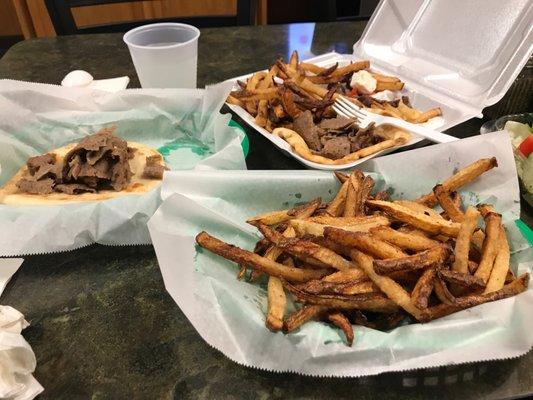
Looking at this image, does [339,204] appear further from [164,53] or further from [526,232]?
[164,53]

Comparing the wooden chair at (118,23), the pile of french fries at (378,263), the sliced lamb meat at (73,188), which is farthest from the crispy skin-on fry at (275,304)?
the wooden chair at (118,23)

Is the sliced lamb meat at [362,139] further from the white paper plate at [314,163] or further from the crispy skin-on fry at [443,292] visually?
the crispy skin-on fry at [443,292]

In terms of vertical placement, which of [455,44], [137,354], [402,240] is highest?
[402,240]

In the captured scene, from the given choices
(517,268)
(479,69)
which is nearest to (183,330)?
(517,268)

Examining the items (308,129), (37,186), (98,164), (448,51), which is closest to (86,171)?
(98,164)

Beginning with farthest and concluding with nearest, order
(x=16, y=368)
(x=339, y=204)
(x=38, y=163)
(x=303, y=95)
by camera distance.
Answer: (x=303, y=95)
(x=38, y=163)
(x=339, y=204)
(x=16, y=368)

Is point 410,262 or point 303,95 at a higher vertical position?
point 410,262

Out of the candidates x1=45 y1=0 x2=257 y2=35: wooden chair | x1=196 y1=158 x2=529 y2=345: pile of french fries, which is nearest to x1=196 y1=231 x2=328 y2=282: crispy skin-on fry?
x1=196 y1=158 x2=529 y2=345: pile of french fries
